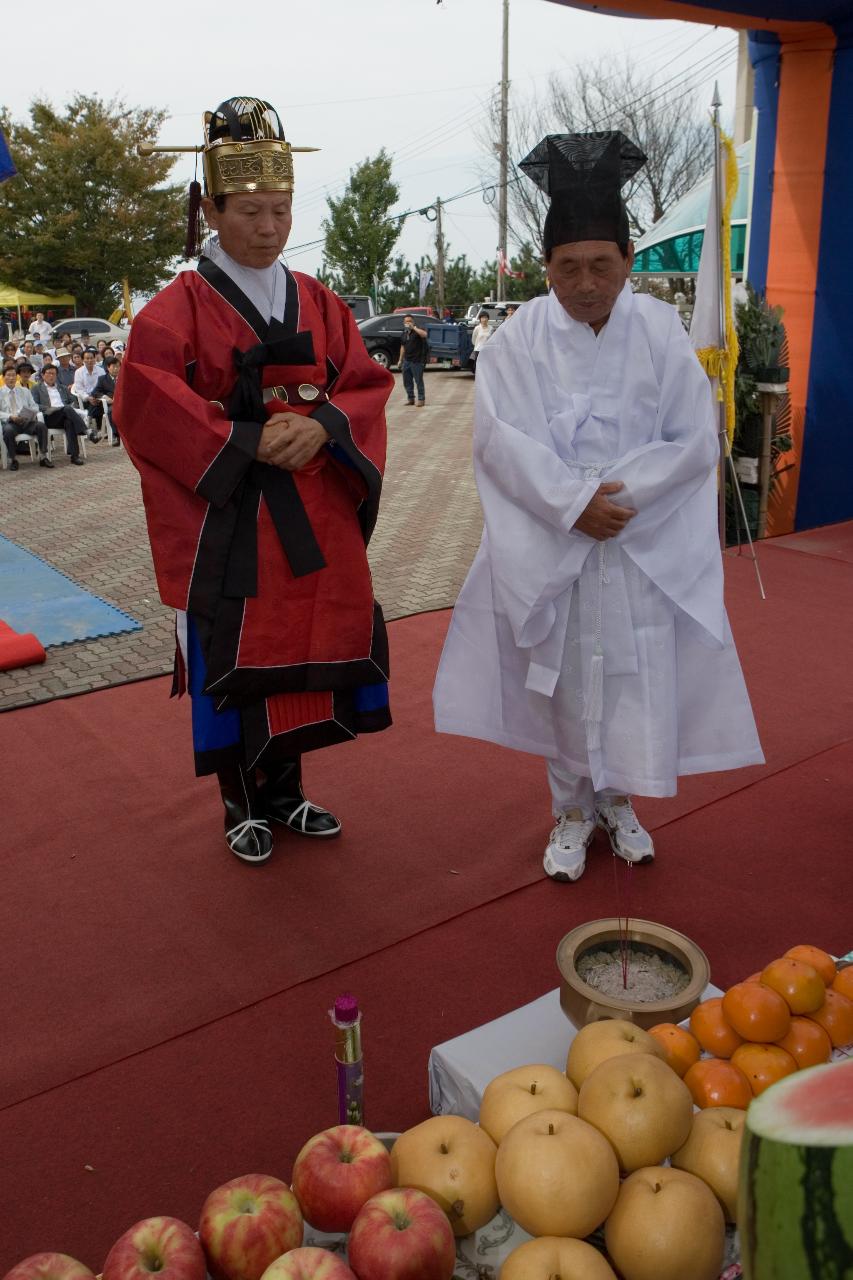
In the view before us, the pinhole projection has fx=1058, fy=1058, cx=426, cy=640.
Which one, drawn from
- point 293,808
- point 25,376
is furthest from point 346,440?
point 25,376

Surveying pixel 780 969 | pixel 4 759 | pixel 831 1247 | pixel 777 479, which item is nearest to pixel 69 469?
pixel 777 479

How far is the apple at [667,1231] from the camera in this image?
1168 mm

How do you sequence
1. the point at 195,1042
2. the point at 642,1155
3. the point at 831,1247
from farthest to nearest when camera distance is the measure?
the point at 195,1042 → the point at 642,1155 → the point at 831,1247

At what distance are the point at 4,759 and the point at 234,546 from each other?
1.51 metres

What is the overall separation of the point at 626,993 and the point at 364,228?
1343 inches

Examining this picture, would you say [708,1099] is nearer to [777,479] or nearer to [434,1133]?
[434,1133]

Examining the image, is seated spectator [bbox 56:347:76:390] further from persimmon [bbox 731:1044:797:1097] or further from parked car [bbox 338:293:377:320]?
persimmon [bbox 731:1044:797:1097]

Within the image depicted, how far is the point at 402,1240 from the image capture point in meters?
1.13

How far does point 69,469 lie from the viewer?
10.9 m

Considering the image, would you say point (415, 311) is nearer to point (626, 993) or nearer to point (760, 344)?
point (760, 344)

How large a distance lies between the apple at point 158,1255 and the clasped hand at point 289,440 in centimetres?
177

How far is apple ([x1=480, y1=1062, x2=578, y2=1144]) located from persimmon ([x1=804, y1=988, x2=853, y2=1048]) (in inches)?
17.1

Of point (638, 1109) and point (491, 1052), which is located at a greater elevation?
point (638, 1109)

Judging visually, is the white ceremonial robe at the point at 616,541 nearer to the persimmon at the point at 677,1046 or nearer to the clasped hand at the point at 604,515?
the clasped hand at the point at 604,515
